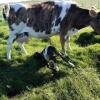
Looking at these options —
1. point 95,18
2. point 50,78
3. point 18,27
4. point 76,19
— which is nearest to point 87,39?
point 76,19

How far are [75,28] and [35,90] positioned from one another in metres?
2.83

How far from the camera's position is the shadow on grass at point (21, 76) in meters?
12.0

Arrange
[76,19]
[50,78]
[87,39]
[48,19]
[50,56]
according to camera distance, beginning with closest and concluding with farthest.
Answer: [50,78] → [50,56] → [76,19] → [48,19] → [87,39]

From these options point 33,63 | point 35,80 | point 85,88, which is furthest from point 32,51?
point 85,88

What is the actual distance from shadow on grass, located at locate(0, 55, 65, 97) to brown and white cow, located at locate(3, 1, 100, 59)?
26.3 inches

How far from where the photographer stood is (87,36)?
53.2 feet

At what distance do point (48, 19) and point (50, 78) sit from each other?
7.47 ft

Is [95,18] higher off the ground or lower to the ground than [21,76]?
higher

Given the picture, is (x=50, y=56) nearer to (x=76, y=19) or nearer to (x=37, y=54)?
(x=37, y=54)

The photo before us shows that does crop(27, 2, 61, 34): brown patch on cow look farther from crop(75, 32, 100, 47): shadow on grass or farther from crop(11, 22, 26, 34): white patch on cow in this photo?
crop(75, 32, 100, 47): shadow on grass

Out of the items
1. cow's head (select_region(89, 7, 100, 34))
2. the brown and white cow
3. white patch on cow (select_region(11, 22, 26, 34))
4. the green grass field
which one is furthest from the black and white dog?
cow's head (select_region(89, 7, 100, 34))

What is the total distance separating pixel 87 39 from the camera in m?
16.1

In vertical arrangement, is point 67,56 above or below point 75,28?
below

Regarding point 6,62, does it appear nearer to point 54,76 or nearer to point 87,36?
point 54,76
